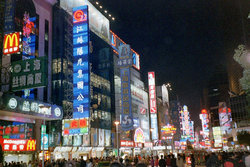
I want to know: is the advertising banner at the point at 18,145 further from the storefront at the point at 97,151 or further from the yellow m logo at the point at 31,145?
the storefront at the point at 97,151

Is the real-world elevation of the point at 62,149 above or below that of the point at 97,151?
above

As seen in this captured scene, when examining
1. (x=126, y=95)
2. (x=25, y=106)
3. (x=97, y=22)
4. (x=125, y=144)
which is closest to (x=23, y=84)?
(x=25, y=106)

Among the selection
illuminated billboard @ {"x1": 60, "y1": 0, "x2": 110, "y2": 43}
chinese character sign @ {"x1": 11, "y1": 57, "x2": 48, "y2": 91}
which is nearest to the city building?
chinese character sign @ {"x1": 11, "y1": 57, "x2": 48, "y2": 91}

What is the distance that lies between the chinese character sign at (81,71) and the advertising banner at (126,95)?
8231 mm

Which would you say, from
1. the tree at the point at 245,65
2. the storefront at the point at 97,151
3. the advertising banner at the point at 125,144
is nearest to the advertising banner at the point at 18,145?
the tree at the point at 245,65

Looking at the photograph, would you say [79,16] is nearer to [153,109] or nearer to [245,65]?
[245,65]

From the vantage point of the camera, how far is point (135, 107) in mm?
76500

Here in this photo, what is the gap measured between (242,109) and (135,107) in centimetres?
3723

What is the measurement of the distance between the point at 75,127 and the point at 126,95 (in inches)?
452

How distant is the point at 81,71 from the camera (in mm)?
40375

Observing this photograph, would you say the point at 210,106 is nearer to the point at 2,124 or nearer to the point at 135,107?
the point at 135,107

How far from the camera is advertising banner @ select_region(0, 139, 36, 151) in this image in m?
27.2

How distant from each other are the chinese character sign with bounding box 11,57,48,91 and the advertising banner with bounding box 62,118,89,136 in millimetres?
15938

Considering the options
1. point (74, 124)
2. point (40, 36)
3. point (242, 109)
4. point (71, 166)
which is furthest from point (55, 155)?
point (242, 109)
